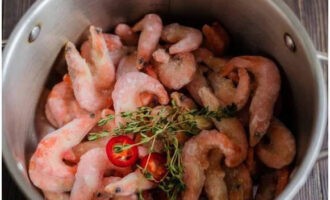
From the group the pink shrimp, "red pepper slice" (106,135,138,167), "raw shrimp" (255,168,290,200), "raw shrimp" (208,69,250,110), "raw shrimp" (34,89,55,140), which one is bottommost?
"raw shrimp" (255,168,290,200)

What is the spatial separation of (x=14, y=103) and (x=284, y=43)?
0.70 metres

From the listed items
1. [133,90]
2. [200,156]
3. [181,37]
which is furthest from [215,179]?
[181,37]

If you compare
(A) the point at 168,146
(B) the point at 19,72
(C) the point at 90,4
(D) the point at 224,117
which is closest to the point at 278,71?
(D) the point at 224,117

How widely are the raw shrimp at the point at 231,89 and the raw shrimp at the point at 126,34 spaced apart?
0.83 ft

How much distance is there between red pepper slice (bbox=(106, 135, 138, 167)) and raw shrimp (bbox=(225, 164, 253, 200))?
0.78ft

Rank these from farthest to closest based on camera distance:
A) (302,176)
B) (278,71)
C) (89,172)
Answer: (278,71) < (89,172) < (302,176)

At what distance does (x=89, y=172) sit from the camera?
1.35 meters

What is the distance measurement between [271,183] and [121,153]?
385 mm

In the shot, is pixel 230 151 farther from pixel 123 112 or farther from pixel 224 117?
pixel 123 112

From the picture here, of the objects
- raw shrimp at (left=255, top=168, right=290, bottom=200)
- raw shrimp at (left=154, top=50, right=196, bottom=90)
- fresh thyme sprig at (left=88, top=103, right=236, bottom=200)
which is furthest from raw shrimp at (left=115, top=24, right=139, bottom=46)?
raw shrimp at (left=255, top=168, right=290, bottom=200)

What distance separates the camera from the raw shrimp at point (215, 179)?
4.47 feet

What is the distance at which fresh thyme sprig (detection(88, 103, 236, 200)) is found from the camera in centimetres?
134

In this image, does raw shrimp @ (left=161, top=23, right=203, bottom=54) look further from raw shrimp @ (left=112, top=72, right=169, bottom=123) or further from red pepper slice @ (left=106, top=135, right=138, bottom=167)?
red pepper slice @ (left=106, top=135, right=138, bottom=167)

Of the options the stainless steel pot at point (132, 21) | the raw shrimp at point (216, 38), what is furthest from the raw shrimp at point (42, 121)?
the raw shrimp at point (216, 38)
